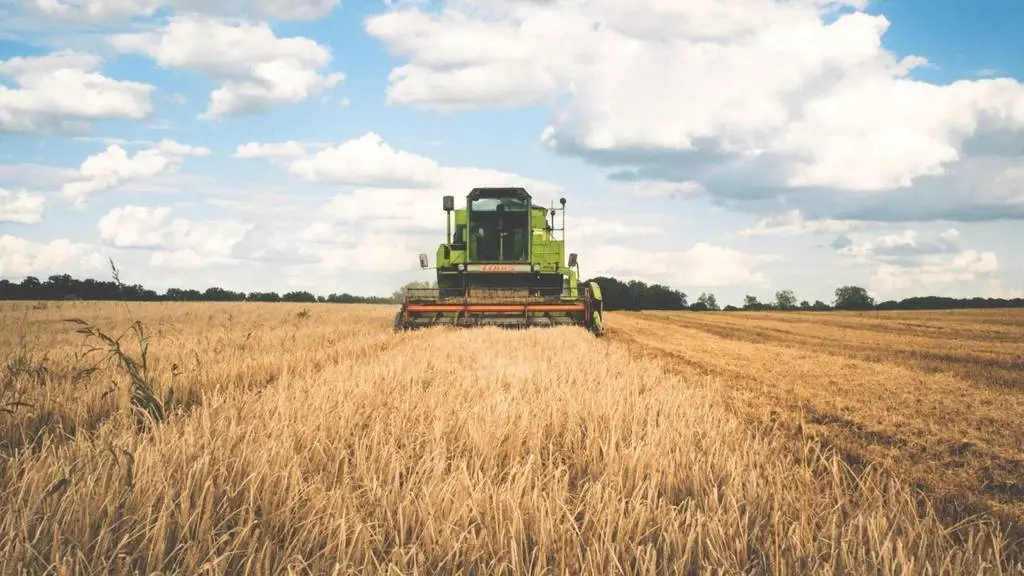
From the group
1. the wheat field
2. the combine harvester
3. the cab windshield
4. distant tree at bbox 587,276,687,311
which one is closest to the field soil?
the wheat field

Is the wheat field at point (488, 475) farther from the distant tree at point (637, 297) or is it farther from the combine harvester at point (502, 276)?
the distant tree at point (637, 297)

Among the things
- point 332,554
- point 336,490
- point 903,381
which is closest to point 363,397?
point 336,490

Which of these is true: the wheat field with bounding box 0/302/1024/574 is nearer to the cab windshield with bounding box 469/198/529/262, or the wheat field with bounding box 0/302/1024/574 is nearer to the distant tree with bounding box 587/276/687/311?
the cab windshield with bounding box 469/198/529/262

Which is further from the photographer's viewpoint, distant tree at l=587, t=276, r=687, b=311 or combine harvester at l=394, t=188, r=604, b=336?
distant tree at l=587, t=276, r=687, b=311

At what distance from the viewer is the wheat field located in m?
2.17

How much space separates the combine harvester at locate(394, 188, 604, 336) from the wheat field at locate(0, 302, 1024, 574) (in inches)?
306

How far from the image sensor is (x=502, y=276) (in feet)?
57.1

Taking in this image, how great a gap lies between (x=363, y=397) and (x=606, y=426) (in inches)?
72.5

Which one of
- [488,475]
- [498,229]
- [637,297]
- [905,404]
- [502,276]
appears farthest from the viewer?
[637,297]

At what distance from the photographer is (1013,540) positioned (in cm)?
314

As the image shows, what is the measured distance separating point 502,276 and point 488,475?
47.3 feet

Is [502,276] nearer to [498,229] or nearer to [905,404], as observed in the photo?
[498,229]

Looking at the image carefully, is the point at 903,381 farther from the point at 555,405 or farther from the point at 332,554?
the point at 332,554

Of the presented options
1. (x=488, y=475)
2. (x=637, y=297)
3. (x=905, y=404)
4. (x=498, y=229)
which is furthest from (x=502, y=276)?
(x=637, y=297)
